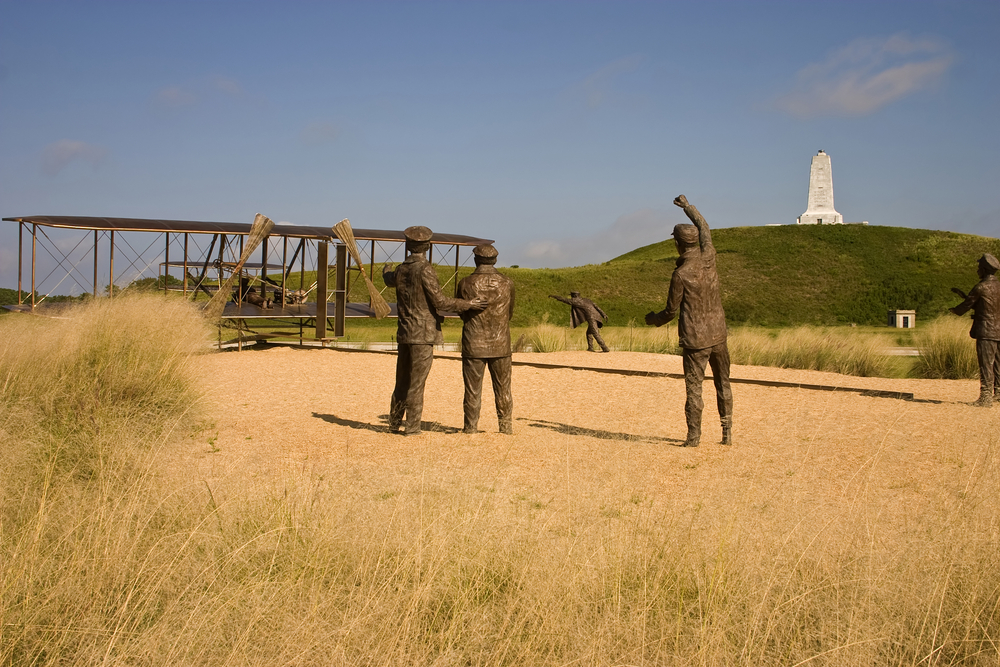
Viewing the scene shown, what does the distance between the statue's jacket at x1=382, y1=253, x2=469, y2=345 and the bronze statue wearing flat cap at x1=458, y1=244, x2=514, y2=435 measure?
0.80 feet

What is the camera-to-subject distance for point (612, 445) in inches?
303

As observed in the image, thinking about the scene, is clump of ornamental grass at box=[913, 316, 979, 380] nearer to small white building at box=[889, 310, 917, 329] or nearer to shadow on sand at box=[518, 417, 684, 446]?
shadow on sand at box=[518, 417, 684, 446]

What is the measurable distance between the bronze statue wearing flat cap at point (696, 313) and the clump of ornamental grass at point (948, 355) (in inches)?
395

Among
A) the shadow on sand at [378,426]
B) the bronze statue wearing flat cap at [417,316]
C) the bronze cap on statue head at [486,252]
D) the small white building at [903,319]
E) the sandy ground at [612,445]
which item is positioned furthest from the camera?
the small white building at [903,319]

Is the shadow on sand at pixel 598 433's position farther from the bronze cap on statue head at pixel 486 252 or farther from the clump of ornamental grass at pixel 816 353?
the clump of ornamental grass at pixel 816 353

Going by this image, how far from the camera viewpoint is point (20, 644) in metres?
3.14

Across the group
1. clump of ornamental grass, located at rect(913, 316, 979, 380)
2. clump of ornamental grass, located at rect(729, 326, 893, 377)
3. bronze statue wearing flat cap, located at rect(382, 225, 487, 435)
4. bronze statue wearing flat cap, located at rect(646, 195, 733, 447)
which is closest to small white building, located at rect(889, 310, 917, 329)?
clump of ornamental grass, located at rect(729, 326, 893, 377)

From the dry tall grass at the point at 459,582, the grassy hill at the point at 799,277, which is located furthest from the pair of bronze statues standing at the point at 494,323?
the grassy hill at the point at 799,277

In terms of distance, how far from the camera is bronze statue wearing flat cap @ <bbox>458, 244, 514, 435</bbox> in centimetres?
828

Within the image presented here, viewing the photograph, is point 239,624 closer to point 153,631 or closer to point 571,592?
point 153,631

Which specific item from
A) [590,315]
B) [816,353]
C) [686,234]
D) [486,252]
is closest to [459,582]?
[686,234]

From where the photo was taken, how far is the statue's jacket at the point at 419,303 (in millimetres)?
8234

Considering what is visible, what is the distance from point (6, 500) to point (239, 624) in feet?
6.92

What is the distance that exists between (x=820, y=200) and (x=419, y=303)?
67969 mm
